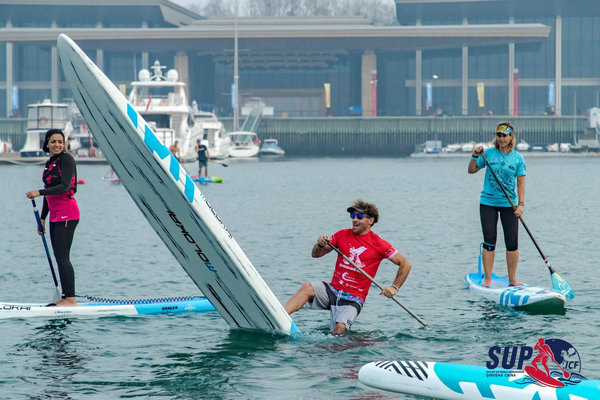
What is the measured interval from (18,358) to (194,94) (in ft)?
309

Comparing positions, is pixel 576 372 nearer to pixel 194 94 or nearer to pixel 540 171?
pixel 540 171

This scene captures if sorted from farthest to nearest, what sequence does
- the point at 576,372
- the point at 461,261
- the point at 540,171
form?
the point at 540,171 → the point at 461,261 → the point at 576,372

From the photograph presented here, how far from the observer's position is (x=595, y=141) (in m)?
86.6

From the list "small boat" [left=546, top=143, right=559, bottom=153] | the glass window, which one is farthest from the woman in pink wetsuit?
the glass window

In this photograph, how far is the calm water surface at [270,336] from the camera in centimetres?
869

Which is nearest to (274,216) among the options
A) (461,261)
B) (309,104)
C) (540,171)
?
(461,261)

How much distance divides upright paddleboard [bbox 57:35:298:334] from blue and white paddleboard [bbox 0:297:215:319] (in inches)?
64.7

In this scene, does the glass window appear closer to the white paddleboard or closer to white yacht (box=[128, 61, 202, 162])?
white yacht (box=[128, 61, 202, 162])

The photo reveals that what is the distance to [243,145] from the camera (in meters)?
77.9

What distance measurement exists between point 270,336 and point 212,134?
58535 millimetres

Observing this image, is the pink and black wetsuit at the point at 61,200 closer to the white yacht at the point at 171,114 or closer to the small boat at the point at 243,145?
the white yacht at the point at 171,114

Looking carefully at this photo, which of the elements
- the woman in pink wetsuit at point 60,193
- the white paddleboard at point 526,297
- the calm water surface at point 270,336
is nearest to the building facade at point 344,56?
the calm water surface at point 270,336

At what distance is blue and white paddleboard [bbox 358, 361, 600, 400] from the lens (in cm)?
707

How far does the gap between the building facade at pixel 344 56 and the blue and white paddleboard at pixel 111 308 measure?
8379 centimetres
